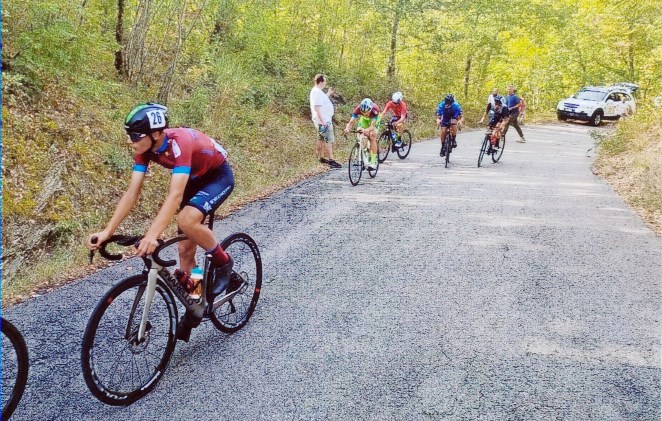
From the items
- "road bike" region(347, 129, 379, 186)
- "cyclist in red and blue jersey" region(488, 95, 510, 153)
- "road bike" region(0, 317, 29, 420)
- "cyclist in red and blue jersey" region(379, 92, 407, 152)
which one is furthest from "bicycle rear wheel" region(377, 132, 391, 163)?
"road bike" region(0, 317, 29, 420)

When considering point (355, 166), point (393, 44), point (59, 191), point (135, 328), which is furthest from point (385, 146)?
point (393, 44)

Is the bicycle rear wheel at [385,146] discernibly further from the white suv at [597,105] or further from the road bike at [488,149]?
the white suv at [597,105]

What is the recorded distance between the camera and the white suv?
30.2 meters

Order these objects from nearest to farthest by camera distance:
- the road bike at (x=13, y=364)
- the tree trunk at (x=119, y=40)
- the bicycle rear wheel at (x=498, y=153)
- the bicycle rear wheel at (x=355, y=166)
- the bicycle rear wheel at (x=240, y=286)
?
1. the road bike at (x=13, y=364)
2. the bicycle rear wheel at (x=240, y=286)
3. the bicycle rear wheel at (x=355, y=166)
4. the tree trunk at (x=119, y=40)
5. the bicycle rear wheel at (x=498, y=153)

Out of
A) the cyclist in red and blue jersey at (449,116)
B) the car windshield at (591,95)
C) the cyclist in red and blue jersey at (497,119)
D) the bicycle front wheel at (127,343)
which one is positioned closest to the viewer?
the bicycle front wheel at (127,343)

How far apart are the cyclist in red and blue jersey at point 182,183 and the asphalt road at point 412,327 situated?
32.6 inches

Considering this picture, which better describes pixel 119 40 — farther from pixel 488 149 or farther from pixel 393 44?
pixel 393 44

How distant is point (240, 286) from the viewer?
4797 mm

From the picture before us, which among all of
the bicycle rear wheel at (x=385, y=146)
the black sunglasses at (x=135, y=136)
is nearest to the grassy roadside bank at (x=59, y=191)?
the black sunglasses at (x=135, y=136)

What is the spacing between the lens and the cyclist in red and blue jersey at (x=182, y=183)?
3596mm

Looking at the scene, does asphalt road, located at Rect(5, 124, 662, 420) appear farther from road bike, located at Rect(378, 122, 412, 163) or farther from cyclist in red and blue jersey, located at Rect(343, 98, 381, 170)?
road bike, located at Rect(378, 122, 412, 163)

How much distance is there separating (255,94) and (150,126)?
14850 millimetres

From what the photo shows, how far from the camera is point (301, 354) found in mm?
4480

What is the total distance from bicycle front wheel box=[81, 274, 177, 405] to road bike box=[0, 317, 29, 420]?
0.40 meters
